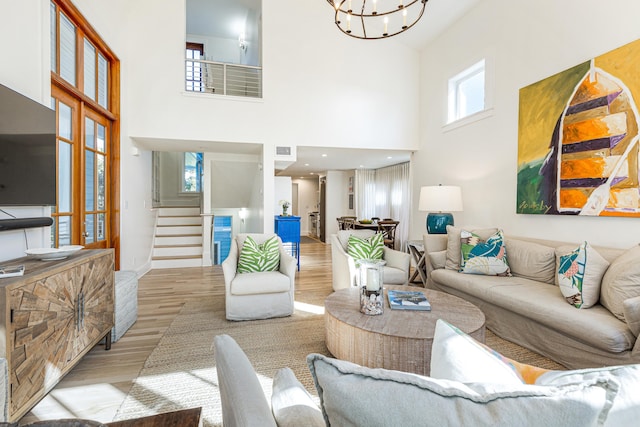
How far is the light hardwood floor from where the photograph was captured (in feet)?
5.98

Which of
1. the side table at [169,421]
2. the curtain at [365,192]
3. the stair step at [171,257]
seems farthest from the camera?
the curtain at [365,192]

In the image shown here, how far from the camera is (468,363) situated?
654mm

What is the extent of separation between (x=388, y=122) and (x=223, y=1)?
433 centimetres

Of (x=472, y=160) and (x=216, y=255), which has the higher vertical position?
(x=472, y=160)

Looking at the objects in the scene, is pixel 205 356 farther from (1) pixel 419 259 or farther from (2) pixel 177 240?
(2) pixel 177 240

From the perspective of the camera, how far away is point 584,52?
9.55ft

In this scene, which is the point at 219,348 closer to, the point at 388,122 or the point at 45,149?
the point at 45,149

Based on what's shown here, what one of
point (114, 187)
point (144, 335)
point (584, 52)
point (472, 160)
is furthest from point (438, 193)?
point (114, 187)

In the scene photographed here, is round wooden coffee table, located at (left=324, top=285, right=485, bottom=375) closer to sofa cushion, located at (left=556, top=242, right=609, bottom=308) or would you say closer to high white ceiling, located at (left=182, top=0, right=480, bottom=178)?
sofa cushion, located at (left=556, top=242, right=609, bottom=308)

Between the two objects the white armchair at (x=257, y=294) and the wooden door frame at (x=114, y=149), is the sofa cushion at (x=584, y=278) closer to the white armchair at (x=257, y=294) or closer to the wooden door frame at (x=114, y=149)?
the white armchair at (x=257, y=294)

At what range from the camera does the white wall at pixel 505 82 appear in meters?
2.76

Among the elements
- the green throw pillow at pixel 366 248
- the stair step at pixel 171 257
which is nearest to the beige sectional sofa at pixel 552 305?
the green throw pillow at pixel 366 248

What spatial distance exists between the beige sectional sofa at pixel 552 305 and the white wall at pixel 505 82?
31 cm

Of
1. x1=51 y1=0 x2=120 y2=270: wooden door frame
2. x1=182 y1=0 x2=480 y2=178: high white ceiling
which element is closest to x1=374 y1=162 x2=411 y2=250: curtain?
x1=182 y1=0 x2=480 y2=178: high white ceiling
